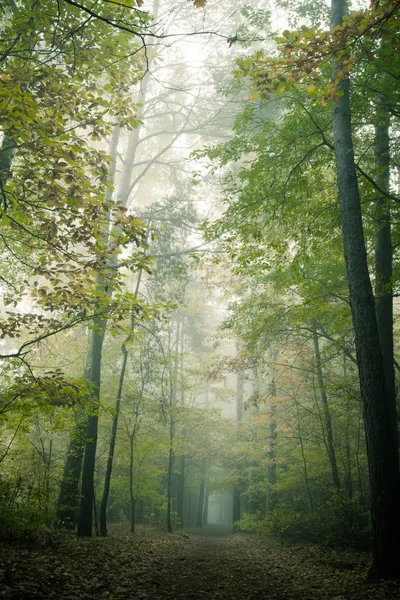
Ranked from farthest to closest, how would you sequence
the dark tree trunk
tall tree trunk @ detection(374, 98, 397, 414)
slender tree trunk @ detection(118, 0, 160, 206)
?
slender tree trunk @ detection(118, 0, 160, 206)
the dark tree trunk
tall tree trunk @ detection(374, 98, 397, 414)

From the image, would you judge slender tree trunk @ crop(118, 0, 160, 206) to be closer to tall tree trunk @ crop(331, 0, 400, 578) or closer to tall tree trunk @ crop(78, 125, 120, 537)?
tall tree trunk @ crop(78, 125, 120, 537)

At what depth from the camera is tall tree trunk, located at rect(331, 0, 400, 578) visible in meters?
4.93

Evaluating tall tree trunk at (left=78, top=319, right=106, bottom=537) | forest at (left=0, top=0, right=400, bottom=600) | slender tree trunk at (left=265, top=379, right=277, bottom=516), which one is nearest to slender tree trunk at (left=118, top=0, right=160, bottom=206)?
forest at (left=0, top=0, right=400, bottom=600)

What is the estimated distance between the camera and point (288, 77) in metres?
4.73

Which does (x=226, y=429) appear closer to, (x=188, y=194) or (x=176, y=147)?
(x=188, y=194)

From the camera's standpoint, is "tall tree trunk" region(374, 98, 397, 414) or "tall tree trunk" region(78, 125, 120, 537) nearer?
"tall tree trunk" region(374, 98, 397, 414)

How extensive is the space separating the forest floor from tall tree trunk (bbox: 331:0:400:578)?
0.56 metres

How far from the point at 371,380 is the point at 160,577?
443 centimetres

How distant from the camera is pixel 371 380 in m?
5.43

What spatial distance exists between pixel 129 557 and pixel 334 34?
29.0ft

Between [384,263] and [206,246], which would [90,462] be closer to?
[206,246]

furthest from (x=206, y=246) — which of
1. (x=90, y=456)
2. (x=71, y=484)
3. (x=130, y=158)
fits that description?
(x=71, y=484)

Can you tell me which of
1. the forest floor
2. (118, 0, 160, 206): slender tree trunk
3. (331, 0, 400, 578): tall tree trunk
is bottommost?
the forest floor

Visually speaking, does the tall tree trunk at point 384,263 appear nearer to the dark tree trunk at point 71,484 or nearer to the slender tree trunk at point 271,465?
the dark tree trunk at point 71,484
